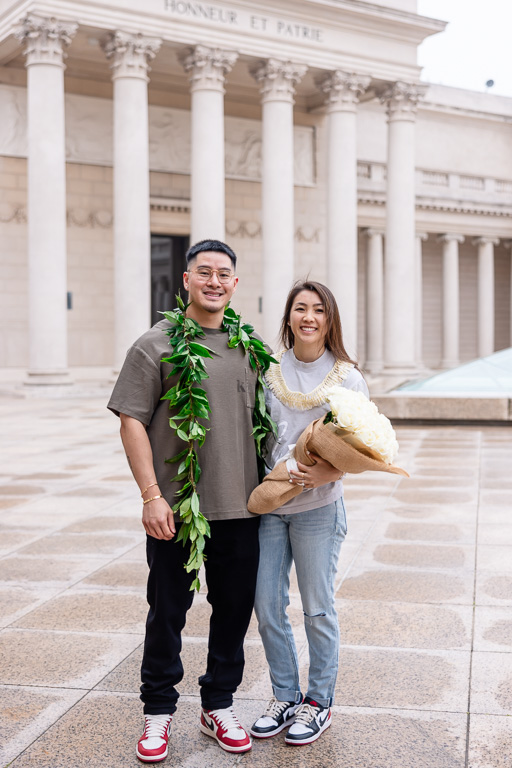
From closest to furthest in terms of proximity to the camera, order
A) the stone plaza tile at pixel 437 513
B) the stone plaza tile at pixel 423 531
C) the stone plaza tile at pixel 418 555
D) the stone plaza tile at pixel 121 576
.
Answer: the stone plaza tile at pixel 121 576 → the stone plaza tile at pixel 418 555 → the stone plaza tile at pixel 423 531 → the stone plaza tile at pixel 437 513

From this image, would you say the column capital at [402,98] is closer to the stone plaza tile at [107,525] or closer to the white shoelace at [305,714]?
the stone plaza tile at [107,525]

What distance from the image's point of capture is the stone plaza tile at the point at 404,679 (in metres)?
4.82

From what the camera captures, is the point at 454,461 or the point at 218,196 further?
the point at 218,196

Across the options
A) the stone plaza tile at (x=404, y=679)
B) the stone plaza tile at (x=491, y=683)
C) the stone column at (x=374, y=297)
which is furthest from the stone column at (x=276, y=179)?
the stone plaza tile at (x=491, y=683)

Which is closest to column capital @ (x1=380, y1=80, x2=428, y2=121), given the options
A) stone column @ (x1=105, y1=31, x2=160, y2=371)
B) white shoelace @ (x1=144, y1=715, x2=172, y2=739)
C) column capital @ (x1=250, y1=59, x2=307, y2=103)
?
column capital @ (x1=250, y1=59, x2=307, y2=103)

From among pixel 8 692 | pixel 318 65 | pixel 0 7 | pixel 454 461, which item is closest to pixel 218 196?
pixel 318 65

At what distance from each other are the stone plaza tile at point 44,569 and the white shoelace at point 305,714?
3.13 m

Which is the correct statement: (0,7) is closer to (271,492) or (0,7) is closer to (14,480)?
(14,480)

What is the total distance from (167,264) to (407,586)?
33735 mm

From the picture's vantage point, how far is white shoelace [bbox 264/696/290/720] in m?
4.50

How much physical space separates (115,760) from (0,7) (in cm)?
3106

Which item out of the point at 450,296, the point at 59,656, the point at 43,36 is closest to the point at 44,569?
the point at 59,656

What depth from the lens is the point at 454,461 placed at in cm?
1395

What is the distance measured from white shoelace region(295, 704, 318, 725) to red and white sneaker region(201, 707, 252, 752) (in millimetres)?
272
